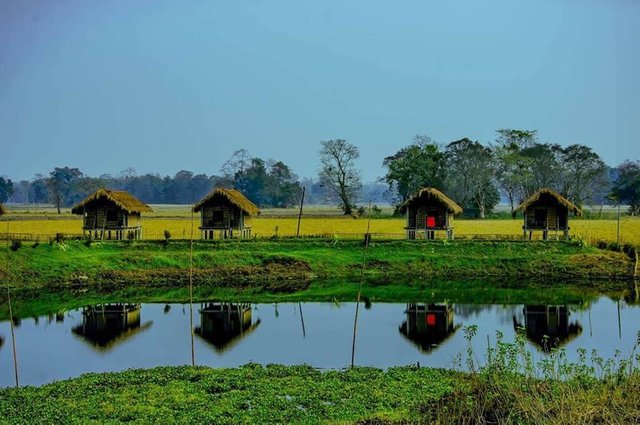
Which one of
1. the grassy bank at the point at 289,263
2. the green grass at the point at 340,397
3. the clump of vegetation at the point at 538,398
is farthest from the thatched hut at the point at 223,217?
the clump of vegetation at the point at 538,398

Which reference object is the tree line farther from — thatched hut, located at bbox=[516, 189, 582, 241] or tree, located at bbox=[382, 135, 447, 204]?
thatched hut, located at bbox=[516, 189, 582, 241]

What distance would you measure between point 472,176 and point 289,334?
1937 inches

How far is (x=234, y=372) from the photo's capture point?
17297mm

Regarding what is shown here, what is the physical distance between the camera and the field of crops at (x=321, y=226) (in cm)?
4925

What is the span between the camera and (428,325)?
24484 millimetres

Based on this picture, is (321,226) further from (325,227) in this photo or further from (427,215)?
(427,215)

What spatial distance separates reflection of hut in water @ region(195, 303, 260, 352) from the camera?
2220cm

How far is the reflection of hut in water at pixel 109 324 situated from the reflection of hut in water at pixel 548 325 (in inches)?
475

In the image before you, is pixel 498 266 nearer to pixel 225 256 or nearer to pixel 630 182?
pixel 225 256

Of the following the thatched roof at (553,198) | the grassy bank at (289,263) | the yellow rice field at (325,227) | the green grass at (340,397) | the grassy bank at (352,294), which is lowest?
the green grass at (340,397)

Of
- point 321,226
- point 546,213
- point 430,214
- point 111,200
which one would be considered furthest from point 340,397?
point 321,226

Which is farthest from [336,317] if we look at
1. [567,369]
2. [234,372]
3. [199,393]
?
[567,369]

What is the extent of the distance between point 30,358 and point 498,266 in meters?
22.5

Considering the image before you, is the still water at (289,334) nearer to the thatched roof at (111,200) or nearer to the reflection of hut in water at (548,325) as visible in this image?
the reflection of hut in water at (548,325)
